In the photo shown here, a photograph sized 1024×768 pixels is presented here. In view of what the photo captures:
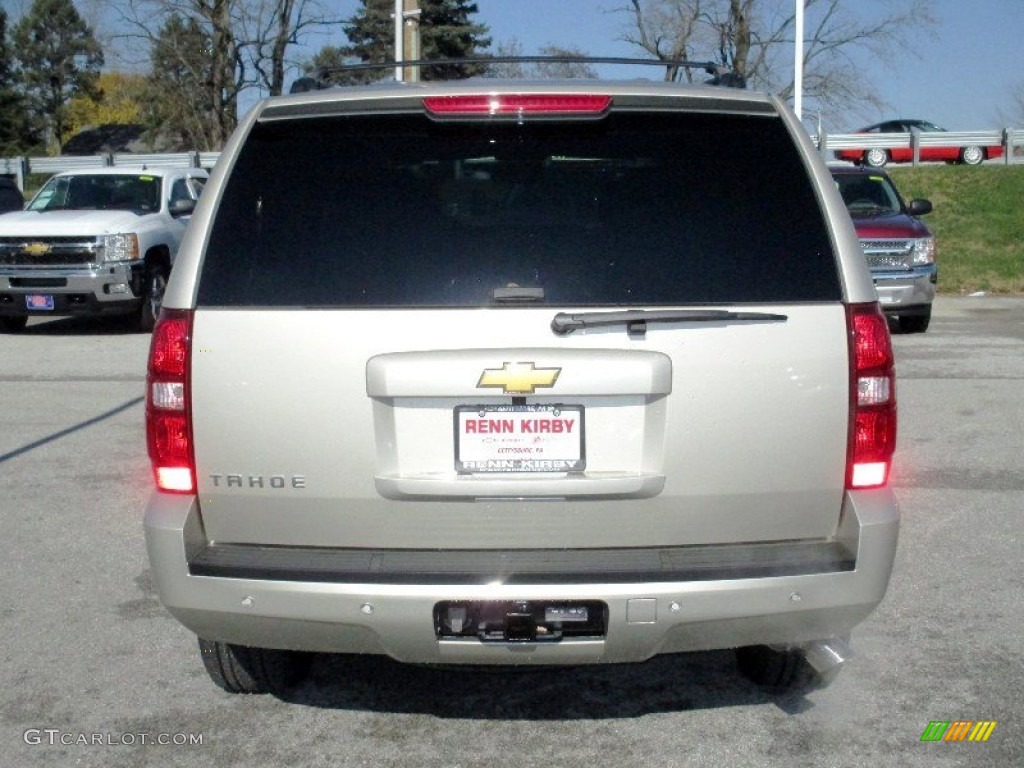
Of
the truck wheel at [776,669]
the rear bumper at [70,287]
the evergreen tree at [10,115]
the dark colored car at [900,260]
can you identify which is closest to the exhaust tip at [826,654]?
the truck wheel at [776,669]

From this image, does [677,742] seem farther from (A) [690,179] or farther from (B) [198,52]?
(B) [198,52]

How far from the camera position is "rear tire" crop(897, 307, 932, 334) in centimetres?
1554

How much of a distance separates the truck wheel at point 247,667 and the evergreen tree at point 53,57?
80641mm

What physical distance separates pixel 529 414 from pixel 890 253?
1229 centimetres

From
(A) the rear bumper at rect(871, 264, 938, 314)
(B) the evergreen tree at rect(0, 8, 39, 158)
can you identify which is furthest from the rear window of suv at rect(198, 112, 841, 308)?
(B) the evergreen tree at rect(0, 8, 39, 158)

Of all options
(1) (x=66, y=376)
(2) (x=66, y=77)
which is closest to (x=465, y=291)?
(1) (x=66, y=376)

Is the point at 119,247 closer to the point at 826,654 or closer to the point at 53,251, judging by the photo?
the point at 53,251

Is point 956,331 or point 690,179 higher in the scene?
point 690,179

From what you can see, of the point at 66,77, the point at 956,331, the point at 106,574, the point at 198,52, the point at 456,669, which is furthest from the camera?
the point at 66,77

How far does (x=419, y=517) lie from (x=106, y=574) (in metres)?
2.94

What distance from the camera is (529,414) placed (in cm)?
340

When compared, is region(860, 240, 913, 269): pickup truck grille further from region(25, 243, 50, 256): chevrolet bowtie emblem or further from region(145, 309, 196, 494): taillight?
region(145, 309, 196, 494): taillight

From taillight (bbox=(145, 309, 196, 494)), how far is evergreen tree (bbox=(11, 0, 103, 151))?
81.1m

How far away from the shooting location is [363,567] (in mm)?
3439
